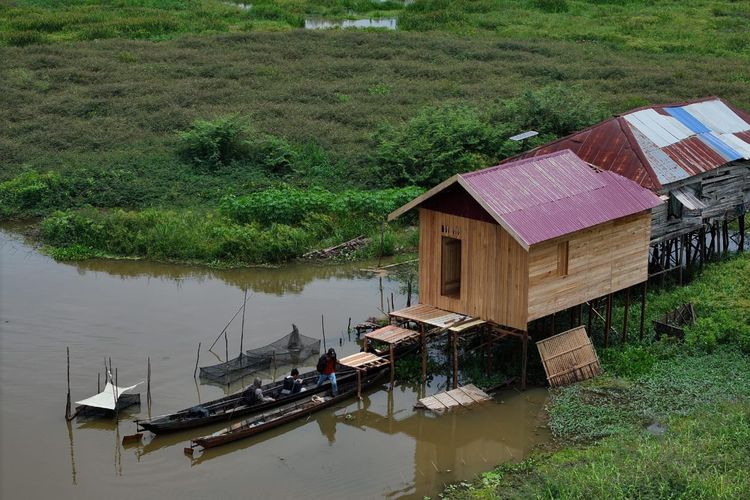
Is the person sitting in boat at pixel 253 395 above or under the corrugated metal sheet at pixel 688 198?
under

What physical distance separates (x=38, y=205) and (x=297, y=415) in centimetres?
1661

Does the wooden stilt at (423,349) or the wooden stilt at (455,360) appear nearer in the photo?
the wooden stilt at (455,360)

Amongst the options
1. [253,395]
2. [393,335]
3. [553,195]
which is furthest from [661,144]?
[253,395]

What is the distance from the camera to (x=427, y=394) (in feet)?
68.7

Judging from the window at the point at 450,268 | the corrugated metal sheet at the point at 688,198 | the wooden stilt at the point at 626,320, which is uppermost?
the corrugated metal sheet at the point at 688,198

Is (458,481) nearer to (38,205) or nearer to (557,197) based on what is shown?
(557,197)

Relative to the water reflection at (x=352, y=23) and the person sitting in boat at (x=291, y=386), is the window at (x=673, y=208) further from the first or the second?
the water reflection at (x=352, y=23)

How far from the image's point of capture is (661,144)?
997 inches

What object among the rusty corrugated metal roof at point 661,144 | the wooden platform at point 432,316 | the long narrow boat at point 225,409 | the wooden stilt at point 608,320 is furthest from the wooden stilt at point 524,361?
the rusty corrugated metal roof at point 661,144

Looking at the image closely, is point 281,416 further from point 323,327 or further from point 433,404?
point 323,327

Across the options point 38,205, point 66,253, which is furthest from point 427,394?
point 38,205

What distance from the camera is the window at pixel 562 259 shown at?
20750 mm

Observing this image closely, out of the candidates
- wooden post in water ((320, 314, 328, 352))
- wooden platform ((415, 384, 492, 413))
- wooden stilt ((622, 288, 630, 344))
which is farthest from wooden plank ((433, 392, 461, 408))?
wooden stilt ((622, 288, 630, 344))

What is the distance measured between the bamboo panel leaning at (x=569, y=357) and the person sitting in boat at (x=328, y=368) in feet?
13.5
